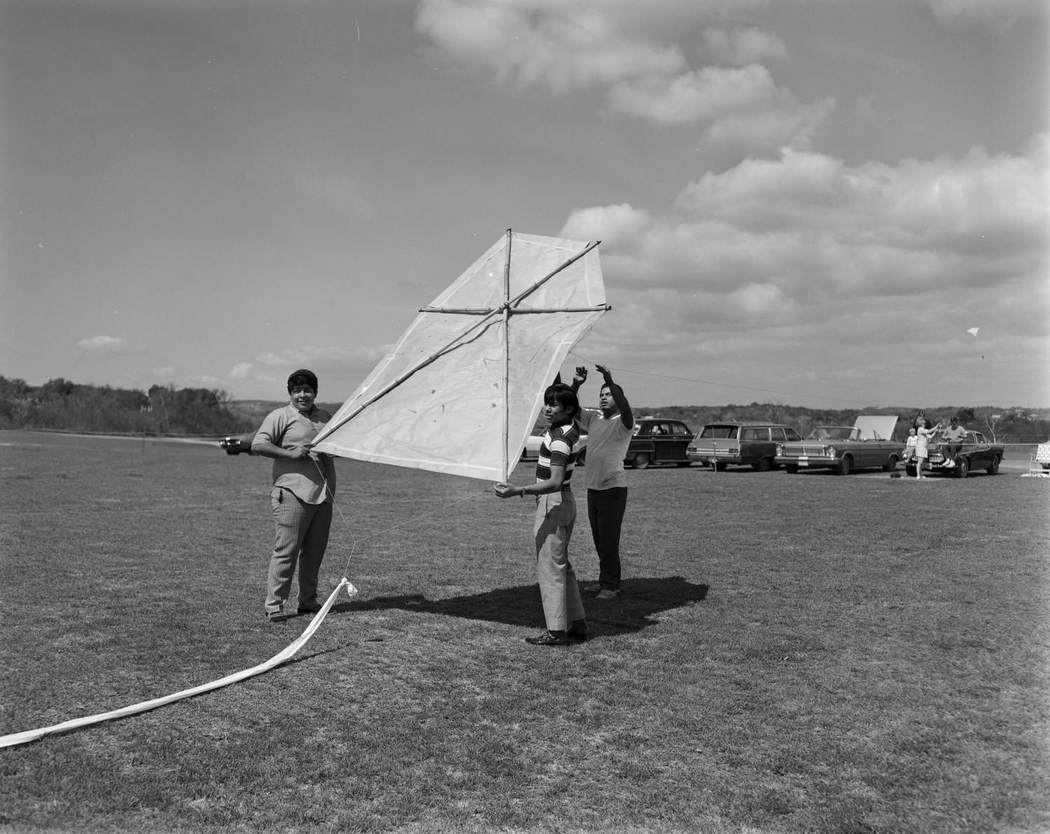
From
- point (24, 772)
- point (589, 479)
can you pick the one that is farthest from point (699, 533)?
point (24, 772)

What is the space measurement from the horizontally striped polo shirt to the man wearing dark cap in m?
1.77

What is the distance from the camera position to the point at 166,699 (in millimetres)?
5023

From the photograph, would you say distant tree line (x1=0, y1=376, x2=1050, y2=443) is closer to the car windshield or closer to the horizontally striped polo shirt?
the car windshield

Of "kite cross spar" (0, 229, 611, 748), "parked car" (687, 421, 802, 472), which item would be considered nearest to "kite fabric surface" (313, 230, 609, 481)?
"kite cross spar" (0, 229, 611, 748)

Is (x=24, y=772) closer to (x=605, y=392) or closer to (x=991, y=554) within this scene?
(x=605, y=392)

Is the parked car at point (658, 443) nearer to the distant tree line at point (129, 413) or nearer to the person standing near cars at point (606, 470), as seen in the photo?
the person standing near cars at point (606, 470)

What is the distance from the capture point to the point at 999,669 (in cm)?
607

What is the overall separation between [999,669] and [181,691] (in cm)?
536

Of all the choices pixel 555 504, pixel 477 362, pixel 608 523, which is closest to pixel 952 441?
pixel 608 523

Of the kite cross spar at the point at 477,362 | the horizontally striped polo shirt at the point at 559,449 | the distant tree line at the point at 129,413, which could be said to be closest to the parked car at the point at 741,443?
the kite cross spar at the point at 477,362

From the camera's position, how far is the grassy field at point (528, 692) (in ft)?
12.7

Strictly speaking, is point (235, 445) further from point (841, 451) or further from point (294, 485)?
point (841, 451)

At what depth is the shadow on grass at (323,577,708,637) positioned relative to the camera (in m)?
7.43

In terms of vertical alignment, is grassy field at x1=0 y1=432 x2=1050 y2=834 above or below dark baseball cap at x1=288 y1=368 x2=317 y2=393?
below
